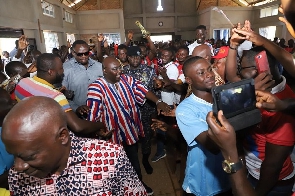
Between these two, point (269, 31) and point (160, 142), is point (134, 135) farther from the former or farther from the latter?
point (269, 31)

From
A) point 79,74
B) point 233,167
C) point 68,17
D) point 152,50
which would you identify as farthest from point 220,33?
point 233,167

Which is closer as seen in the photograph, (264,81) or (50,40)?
(264,81)

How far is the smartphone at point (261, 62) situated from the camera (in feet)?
5.40

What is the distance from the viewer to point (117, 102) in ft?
9.33

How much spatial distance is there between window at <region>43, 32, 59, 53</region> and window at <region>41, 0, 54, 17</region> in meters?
1.14

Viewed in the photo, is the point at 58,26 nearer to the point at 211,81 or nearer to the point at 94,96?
the point at 94,96

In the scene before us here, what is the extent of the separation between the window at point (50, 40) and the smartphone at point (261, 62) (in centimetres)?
1305

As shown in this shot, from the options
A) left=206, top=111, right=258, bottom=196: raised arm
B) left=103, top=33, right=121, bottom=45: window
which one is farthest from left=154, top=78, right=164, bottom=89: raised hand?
left=103, top=33, right=121, bottom=45: window

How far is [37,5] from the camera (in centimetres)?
1125

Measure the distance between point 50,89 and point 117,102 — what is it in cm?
89

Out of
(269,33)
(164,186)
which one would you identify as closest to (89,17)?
(269,33)

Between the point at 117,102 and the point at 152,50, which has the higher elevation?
the point at 152,50

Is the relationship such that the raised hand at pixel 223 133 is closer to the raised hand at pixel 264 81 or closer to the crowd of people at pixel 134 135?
the crowd of people at pixel 134 135

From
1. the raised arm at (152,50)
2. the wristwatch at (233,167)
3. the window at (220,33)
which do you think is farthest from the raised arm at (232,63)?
the window at (220,33)
